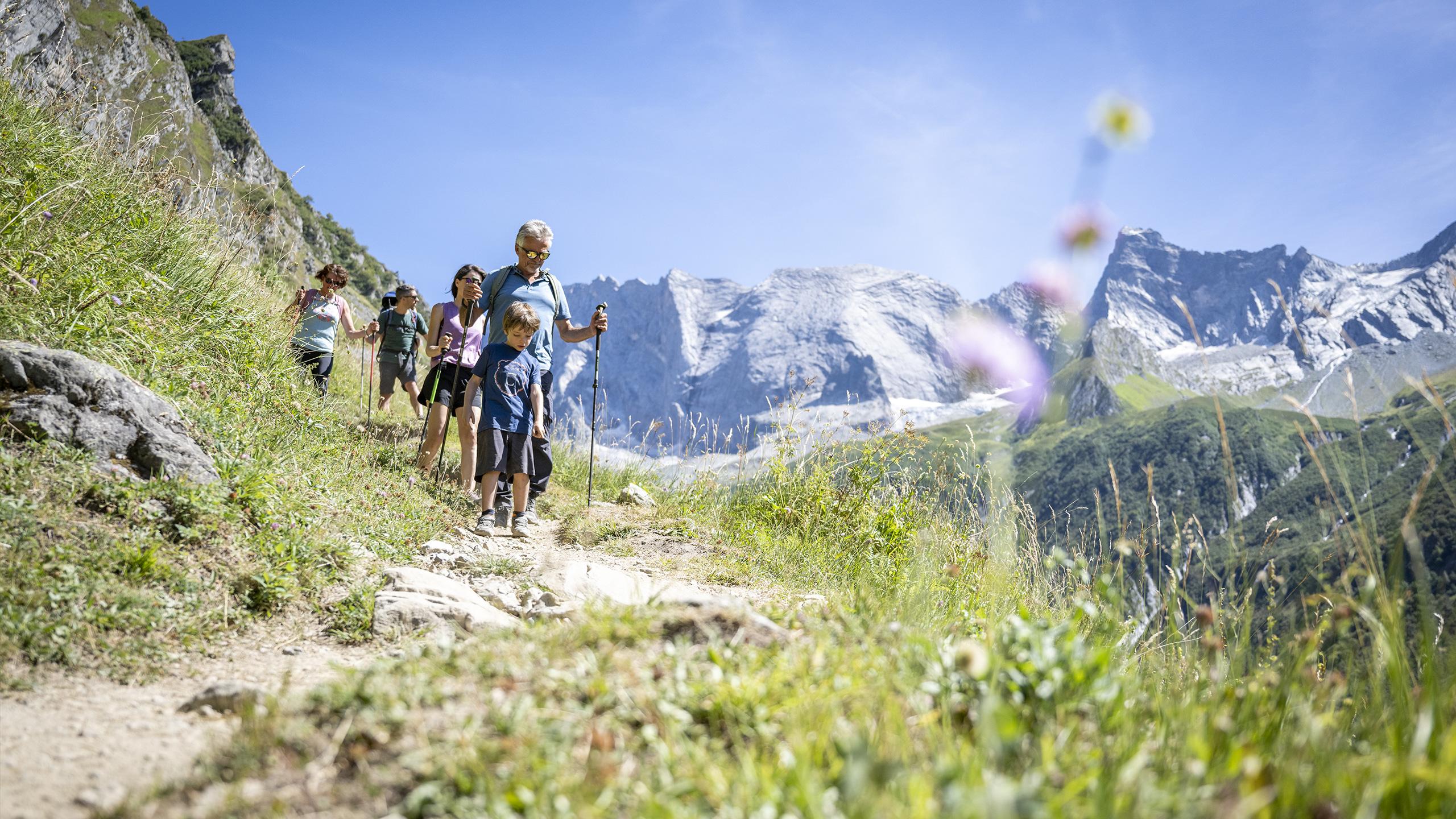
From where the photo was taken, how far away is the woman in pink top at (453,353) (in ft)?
27.5

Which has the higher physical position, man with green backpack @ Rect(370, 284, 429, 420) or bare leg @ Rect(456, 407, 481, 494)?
man with green backpack @ Rect(370, 284, 429, 420)

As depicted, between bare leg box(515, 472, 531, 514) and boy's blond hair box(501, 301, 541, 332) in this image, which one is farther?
bare leg box(515, 472, 531, 514)

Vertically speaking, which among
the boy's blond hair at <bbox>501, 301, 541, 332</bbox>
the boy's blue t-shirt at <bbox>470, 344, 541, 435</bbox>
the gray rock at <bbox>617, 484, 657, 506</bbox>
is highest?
the boy's blond hair at <bbox>501, 301, 541, 332</bbox>

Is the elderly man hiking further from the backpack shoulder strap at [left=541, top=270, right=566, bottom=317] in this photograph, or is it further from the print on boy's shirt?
the print on boy's shirt

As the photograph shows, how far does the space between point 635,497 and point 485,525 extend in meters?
2.90

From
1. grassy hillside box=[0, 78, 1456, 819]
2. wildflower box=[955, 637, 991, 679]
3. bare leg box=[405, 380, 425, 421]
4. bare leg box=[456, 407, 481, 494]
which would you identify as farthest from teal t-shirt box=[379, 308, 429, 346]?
wildflower box=[955, 637, 991, 679]

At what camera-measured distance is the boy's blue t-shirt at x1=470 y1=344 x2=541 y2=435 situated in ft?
23.0

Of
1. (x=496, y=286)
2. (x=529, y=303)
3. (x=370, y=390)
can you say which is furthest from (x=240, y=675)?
(x=370, y=390)

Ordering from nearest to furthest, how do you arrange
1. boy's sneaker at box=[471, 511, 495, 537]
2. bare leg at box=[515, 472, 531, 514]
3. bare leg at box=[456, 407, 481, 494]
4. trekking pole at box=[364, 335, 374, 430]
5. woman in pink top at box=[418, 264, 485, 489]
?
boy's sneaker at box=[471, 511, 495, 537], bare leg at box=[515, 472, 531, 514], bare leg at box=[456, 407, 481, 494], woman in pink top at box=[418, 264, 485, 489], trekking pole at box=[364, 335, 374, 430]

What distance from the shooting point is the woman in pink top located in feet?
27.5

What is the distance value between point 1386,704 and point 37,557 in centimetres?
580

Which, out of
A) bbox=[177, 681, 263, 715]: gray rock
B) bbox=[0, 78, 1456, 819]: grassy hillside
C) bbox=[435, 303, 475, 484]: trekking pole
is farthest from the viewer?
bbox=[435, 303, 475, 484]: trekking pole

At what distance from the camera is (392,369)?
10289mm

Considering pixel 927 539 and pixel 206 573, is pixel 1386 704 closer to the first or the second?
pixel 927 539
